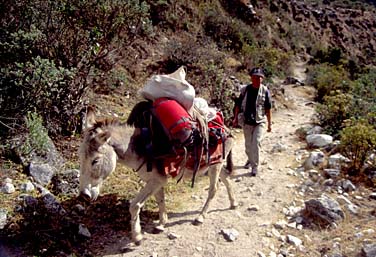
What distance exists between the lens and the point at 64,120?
6363mm

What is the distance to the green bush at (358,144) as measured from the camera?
609 cm

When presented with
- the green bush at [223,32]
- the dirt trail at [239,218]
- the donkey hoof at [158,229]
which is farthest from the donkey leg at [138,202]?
the green bush at [223,32]

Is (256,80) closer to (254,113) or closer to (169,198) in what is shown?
(254,113)

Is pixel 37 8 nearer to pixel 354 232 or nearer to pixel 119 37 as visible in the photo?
pixel 119 37

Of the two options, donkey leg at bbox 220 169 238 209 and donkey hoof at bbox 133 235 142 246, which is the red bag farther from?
donkey leg at bbox 220 169 238 209

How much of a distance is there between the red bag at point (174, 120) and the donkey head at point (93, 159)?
63cm

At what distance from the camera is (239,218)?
5.12 meters

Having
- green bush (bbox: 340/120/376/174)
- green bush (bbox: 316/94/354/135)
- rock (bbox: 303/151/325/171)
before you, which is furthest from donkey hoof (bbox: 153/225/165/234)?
green bush (bbox: 316/94/354/135)

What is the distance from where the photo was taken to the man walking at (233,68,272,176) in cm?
646

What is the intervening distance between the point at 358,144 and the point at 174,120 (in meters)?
3.67

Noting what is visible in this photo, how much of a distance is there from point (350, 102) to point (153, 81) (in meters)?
6.23

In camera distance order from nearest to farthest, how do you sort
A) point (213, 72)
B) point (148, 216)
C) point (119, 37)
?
point (148, 216)
point (119, 37)
point (213, 72)

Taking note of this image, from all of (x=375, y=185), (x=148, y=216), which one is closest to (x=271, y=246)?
(x=148, y=216)

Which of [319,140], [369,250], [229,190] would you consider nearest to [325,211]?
[369,250]
